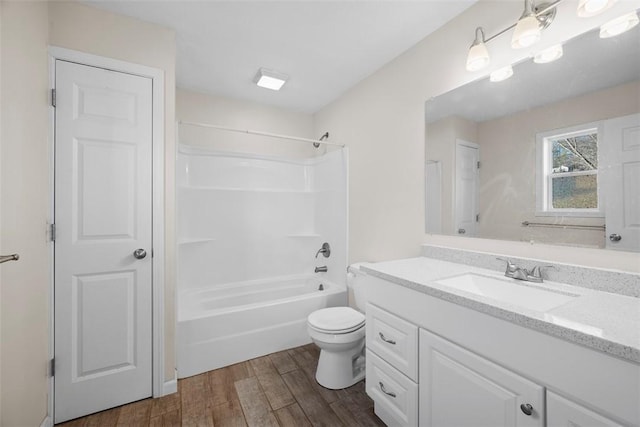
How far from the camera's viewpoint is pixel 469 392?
40.9 inches

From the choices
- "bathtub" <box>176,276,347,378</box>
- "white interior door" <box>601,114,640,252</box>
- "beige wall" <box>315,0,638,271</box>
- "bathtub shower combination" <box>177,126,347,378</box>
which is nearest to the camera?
"white interior door" <box>601,114,640,252</box>

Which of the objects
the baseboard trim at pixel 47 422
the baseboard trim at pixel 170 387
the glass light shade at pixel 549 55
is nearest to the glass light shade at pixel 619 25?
the glass light shade at pixel 549 55

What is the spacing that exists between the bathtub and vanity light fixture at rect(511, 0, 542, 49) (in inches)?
88.0

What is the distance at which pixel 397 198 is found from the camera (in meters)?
2.14

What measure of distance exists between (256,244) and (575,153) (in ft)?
9.00

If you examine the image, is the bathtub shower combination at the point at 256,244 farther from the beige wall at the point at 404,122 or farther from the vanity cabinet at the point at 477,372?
the vanity cabinet at the point at 477,372

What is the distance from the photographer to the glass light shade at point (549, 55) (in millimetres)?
1263

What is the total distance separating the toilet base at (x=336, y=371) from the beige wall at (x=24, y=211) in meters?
1.53

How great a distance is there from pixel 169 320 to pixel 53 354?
0.58 m

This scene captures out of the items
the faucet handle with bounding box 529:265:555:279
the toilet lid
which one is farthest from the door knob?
the faucet handle with bounding box 529:265:555:279

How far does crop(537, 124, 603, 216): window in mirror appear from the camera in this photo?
3.88 ft

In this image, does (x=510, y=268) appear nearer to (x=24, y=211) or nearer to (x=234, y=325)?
(x=234, y=325)

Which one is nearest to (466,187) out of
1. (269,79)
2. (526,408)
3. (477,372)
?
(477,372)

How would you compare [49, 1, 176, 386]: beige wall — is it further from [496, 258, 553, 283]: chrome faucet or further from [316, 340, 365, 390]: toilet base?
[496, 258, 553, 283]: chrome faucet
